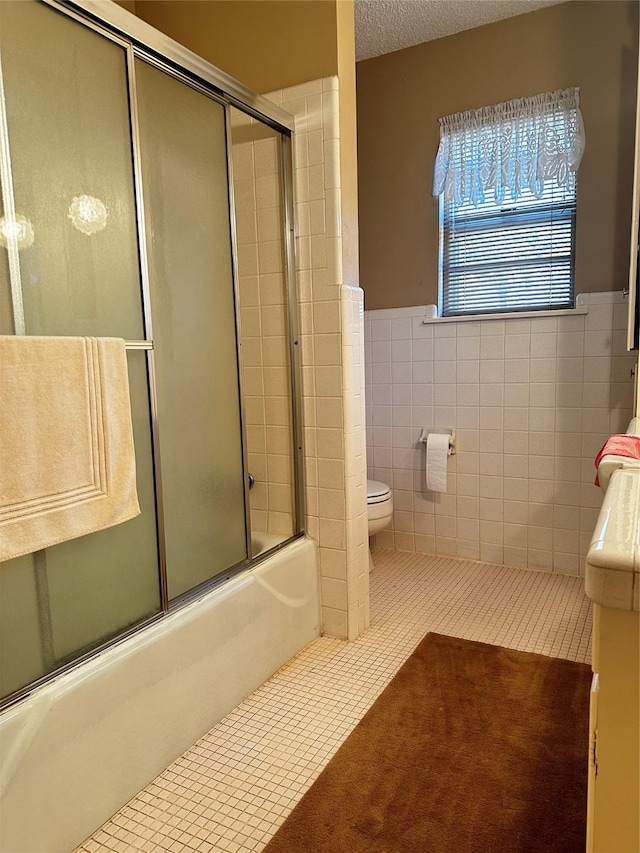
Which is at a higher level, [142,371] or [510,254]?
[510,254]

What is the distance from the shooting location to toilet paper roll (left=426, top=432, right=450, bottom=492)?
295cm

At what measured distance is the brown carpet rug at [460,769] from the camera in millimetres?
1322

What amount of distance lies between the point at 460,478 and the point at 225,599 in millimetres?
1616

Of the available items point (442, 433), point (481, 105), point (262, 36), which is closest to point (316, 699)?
point (442, 433)

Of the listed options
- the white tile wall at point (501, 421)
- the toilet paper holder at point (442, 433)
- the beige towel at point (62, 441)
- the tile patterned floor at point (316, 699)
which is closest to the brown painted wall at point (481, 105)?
the white tile wall at point (501, 421)

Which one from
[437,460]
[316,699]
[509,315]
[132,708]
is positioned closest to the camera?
[132,708]

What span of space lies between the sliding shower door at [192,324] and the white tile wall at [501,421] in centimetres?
140

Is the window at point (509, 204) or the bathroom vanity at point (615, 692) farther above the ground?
the window at point (509, 204)

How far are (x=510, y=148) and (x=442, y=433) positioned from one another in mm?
1377

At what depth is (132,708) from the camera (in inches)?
57.9

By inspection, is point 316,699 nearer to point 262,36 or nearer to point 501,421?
point 501,421

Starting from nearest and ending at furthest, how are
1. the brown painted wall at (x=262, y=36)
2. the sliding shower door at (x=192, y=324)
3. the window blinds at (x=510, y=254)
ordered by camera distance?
the sliding shower door at (x=192, y=324), the brown painted wall at (x=262, y=36), the window blinds at (x=510, y=254)

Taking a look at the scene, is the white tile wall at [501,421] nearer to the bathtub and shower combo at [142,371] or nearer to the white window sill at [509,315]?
the white window sill at [509,315]

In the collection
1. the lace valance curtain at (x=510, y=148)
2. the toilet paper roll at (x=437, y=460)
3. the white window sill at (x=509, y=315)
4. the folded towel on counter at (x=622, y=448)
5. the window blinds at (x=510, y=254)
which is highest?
the lace valance curtain at (x=510, y=148)
